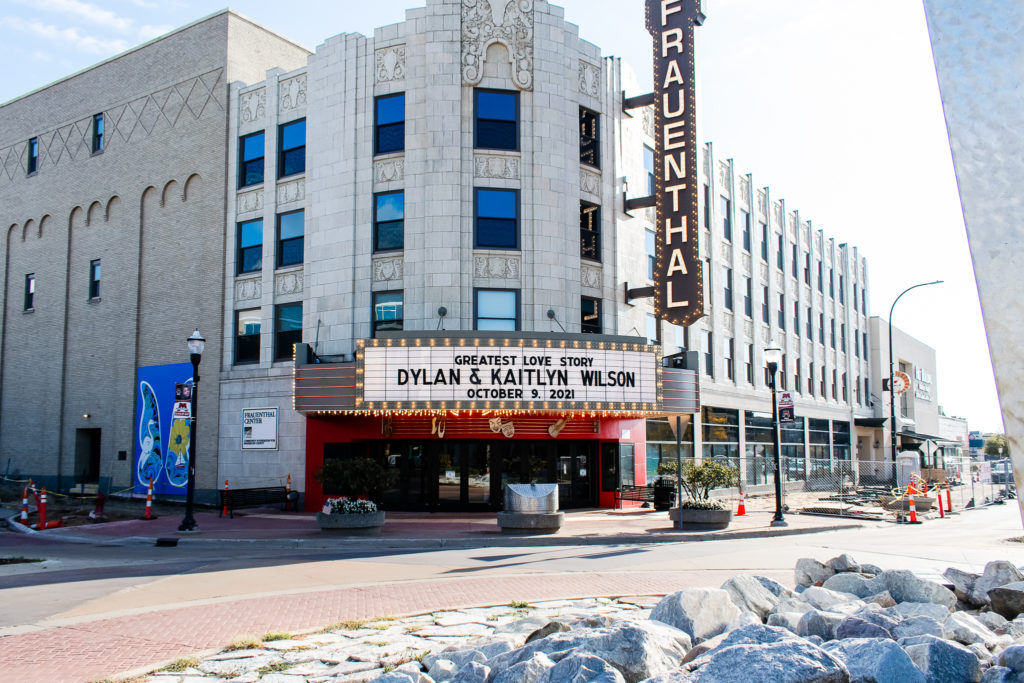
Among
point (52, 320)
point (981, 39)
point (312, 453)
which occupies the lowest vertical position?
point (312, 453)

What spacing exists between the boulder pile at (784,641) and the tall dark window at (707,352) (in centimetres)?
2763

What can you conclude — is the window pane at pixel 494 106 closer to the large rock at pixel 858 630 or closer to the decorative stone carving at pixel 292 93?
the decorative stone carving at pixel 292 93

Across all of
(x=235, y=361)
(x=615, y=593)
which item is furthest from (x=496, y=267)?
(x=615, y=593)

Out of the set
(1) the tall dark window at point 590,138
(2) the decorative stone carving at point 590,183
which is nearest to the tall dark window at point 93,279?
(2) the decorative stone carving at point 590,183

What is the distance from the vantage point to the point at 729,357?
131 feet

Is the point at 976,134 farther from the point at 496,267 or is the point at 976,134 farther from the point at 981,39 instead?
the point at 496,267

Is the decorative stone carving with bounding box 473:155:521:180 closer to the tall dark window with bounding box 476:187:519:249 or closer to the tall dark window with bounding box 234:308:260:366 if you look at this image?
the tall dark window with bounding box 476:187:519:249

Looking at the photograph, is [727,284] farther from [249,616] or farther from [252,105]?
[249,616]

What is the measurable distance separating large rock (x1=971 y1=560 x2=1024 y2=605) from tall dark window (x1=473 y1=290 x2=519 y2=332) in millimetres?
19001

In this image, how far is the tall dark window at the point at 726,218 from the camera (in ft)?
133

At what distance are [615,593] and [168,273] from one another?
26.6 metres

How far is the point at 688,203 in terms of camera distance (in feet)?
93.6

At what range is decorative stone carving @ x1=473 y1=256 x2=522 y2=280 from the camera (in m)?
27.2

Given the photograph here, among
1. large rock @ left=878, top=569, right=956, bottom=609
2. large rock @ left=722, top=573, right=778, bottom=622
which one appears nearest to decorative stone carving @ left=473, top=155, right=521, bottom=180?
large rock @ left=722, top=573, right=778, bottom=622
